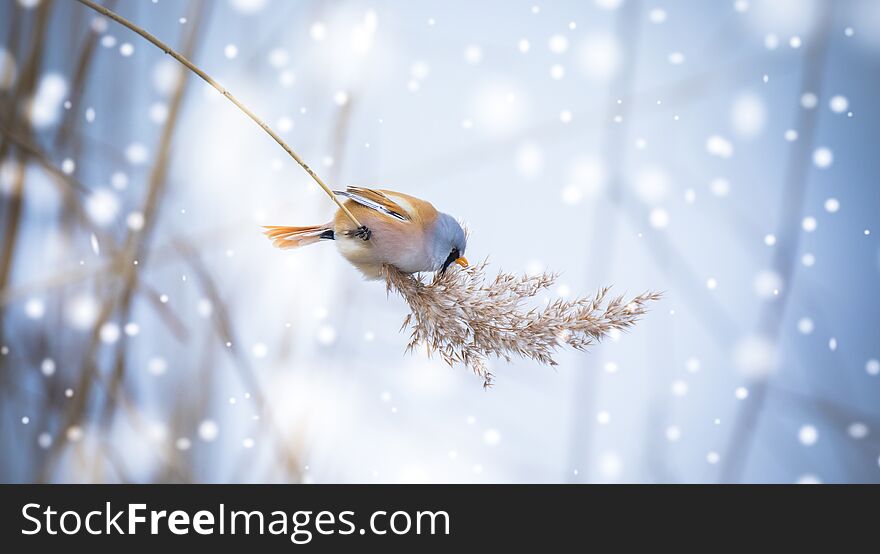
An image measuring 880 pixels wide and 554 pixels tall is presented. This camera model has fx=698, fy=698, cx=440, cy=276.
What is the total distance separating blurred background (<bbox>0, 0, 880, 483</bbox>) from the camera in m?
0.95

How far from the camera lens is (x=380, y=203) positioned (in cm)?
64

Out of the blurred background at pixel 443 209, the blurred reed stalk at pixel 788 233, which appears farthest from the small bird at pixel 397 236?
the blurred reed stalk at pixel 788 233

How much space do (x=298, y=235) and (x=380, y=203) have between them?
0.09 metres

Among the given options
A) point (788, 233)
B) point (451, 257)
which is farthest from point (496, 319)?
point (788, 233)

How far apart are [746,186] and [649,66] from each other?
8.4 inches

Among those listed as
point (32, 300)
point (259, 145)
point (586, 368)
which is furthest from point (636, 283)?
point (32, 300)

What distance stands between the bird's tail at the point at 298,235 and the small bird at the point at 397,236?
0.06 ft

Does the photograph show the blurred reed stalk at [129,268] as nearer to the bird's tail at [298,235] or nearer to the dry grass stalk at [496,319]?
the bird's tail at [298,235]

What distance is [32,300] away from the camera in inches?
37.6

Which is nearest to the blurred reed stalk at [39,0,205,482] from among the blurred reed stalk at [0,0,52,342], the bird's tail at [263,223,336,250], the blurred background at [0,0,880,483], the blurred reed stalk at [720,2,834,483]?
the blurred background at [0,0,880,483]

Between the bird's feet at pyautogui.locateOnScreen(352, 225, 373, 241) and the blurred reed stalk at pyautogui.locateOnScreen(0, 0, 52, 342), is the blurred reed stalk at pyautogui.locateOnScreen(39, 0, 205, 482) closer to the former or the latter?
the blurred reed stalk at pyautogui.locateOnScreen(0, 0, 52, 342)
